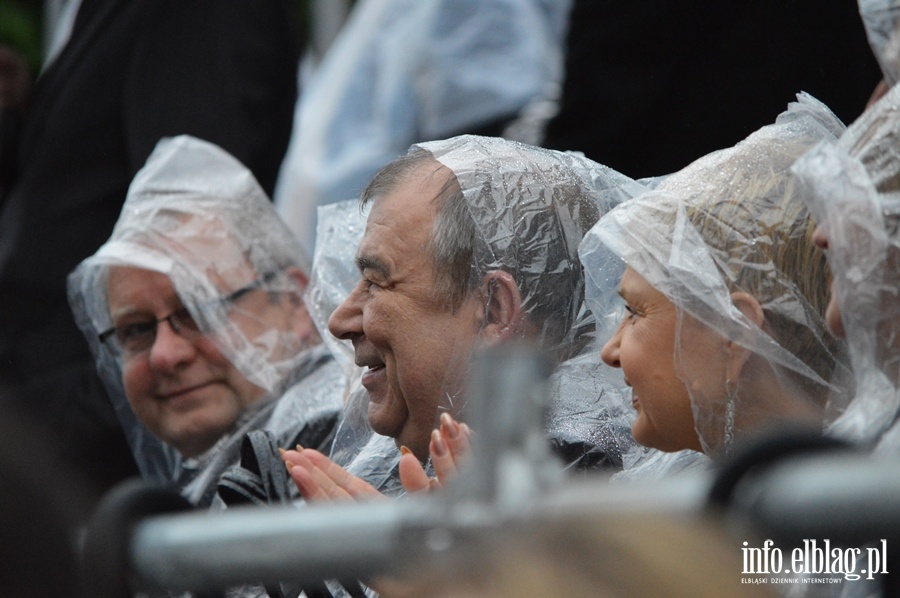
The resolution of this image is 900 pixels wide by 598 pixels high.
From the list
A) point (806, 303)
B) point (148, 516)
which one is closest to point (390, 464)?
point (806, 303)

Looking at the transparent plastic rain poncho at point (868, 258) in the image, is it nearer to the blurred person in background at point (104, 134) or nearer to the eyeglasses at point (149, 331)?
the eyeglasses at point (149, 331)

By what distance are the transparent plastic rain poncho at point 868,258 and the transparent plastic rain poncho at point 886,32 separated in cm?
37

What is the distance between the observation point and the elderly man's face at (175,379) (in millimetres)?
3256

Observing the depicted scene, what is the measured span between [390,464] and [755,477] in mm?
1772

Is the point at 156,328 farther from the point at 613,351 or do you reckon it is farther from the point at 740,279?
the point at 740,279

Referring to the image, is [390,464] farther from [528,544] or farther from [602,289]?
[528,544]

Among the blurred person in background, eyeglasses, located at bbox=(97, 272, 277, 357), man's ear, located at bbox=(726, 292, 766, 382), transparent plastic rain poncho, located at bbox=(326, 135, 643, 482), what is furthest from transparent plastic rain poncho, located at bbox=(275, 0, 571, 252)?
man's ear, located at bbox=(726, 292, 766, 382)

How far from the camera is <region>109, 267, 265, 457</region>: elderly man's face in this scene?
3.26m

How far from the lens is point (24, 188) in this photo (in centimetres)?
393

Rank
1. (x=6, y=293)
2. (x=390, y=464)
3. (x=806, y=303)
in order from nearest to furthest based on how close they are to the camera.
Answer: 1. (x=806, y=303)
2. (x=390, y=464)
3. (x=6, y=293)

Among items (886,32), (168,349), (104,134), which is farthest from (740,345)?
(104,134)

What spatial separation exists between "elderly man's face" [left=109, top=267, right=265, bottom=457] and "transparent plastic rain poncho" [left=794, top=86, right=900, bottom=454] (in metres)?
1.82

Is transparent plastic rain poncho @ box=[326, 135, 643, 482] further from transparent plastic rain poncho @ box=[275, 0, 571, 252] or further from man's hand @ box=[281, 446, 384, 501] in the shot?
transparent plastic rain poncho @ box=[275, 0, 571, 252]

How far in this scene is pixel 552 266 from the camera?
242 centimetres
